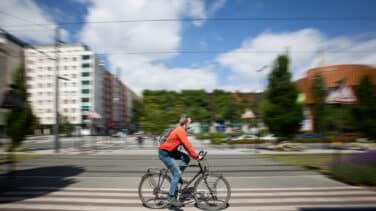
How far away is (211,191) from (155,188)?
1.24 metres

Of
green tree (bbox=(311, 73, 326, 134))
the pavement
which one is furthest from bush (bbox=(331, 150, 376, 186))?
green tree (bbox=(311, 73, 326, 134))

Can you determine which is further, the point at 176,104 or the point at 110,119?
the point at 110,119

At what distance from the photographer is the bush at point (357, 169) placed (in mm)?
6078

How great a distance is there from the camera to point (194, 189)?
4402 mm

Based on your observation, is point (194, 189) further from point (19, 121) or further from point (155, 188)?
point (19, 121)

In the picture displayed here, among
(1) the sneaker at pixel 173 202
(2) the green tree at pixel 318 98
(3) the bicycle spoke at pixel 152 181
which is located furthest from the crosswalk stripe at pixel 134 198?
(2) the green tree at pixel 318 98

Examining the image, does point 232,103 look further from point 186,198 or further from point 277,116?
point 186,198

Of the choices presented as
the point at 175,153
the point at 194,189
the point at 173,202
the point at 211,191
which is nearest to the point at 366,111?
the point at 211,191

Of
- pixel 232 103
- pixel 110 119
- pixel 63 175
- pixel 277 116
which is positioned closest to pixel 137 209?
pixel 63 175

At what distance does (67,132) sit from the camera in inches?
2221

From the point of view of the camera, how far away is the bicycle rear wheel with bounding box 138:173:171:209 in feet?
14.8

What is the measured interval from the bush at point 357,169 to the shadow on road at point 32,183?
876cm

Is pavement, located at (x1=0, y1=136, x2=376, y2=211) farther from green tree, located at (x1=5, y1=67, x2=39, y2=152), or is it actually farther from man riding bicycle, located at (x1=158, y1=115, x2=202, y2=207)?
green tree, located at (x1=5, y1=67, x2=39, y2=152)

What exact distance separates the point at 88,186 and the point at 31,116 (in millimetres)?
13545
